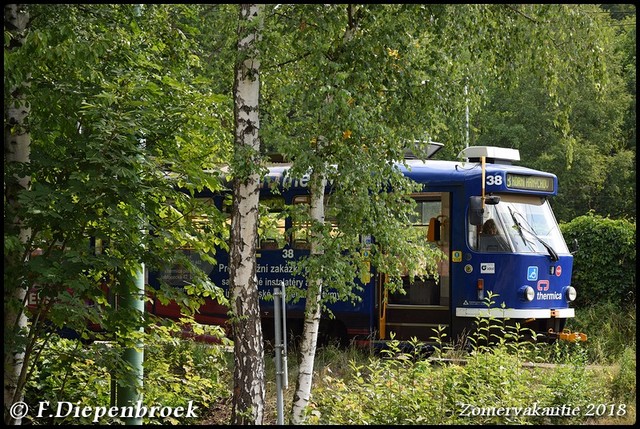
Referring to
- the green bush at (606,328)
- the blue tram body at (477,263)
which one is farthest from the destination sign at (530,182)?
the green bush at (606,328)

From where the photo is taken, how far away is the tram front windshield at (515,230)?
1482 cm

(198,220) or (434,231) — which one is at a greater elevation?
(434,231)

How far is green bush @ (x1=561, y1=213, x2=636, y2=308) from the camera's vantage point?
64.6ft

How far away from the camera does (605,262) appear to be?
20.0m

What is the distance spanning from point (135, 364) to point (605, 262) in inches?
504

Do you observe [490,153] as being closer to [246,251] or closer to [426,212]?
[426,212]

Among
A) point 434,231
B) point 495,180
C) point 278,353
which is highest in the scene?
point 495,180

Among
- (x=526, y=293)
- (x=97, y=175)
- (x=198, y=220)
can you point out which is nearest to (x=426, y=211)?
(x=526, y=293)

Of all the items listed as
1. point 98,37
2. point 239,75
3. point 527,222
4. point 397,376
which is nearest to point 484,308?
point 527,222

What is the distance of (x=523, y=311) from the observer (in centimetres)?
1461

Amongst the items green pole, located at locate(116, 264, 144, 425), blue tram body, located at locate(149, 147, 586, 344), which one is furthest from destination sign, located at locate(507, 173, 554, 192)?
green pole, located at locate(116, 264, 144, 425)

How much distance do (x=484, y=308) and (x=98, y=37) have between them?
24.6ft

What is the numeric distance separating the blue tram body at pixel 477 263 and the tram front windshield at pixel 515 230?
0.01m

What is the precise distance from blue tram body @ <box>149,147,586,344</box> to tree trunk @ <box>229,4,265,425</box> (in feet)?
16.3
